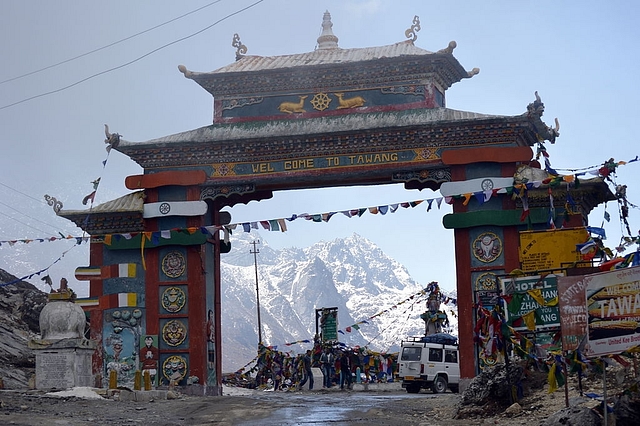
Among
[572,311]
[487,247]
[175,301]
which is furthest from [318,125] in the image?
[572,311]

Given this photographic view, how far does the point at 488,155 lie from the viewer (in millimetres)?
30625

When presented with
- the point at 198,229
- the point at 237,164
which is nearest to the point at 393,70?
the point at 237,164

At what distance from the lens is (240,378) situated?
50.8m

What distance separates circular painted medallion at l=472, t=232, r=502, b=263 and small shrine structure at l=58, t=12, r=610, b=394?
31 mm

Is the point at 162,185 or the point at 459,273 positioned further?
the point at 162,185

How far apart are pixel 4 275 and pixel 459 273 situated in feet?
82.1

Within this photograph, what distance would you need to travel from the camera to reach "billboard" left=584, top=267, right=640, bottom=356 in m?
15.1

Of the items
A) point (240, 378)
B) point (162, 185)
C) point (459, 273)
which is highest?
point (162, 185)

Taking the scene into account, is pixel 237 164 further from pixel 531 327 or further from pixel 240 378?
pixel 240 378

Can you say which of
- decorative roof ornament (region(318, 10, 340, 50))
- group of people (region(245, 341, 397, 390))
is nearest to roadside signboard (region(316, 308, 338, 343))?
group of people (region(245, 341, 397, 390))

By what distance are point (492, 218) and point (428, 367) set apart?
914cm

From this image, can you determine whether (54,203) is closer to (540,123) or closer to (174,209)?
(174,209)

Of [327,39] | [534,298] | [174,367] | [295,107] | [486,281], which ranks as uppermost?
[327,39]

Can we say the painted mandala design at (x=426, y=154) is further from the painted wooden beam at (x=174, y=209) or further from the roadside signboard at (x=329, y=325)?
the roadside signboard at (x=329, y=325)
